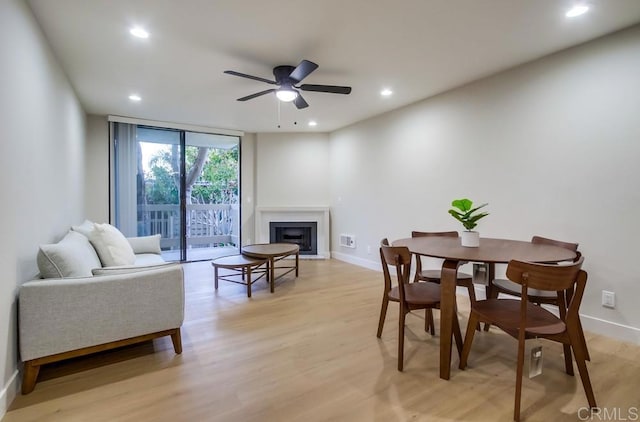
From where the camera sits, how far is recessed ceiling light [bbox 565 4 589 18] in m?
2.19

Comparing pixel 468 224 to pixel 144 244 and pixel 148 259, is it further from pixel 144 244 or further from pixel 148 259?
pixel 144 244

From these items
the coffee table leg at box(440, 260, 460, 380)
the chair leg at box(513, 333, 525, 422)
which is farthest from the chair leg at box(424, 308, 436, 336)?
the chair leg at box(513, 333, 525, 422)

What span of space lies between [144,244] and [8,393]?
99.8 inches

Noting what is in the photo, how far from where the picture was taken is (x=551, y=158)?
295 centimetres

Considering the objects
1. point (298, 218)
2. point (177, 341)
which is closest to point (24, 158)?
point (177, 341)

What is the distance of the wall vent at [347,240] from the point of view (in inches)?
223

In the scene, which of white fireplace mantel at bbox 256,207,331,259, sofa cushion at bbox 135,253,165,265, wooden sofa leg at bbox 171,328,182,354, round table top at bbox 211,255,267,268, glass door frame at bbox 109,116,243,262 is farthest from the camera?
white fireplace mantel at bbox 256,207,331,259

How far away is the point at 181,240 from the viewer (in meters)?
5.71

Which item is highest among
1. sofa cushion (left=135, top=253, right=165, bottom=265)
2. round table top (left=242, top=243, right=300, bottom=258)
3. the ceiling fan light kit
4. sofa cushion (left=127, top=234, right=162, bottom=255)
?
the ceiling fan light kit

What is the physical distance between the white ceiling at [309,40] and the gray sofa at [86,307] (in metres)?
1.79

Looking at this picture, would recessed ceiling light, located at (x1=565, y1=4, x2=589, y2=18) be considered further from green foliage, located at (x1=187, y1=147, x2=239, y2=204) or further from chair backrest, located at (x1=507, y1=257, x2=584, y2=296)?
green foliage, located at (x1=187, y1=147, x2=239, y2=204)

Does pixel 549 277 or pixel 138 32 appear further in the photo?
pixel 138 32

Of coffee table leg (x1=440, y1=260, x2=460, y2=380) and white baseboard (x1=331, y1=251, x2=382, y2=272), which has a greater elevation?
coffee table leg (x1=440, y1=260, x2=460, y2=380)

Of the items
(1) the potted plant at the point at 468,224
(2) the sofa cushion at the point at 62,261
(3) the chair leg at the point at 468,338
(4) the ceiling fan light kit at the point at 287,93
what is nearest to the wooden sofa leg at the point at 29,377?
(2) the sofa cushion at the point at 62,261
